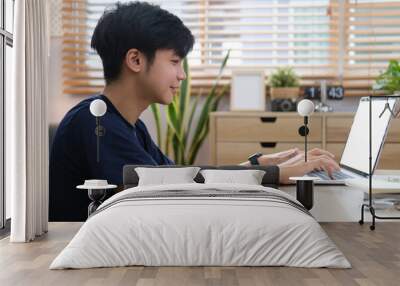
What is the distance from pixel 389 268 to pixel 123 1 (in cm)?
430

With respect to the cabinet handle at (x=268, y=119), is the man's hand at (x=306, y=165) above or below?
below

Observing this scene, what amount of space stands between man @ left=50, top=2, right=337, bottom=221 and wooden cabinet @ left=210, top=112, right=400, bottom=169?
0.59 m

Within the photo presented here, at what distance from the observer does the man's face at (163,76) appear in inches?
232

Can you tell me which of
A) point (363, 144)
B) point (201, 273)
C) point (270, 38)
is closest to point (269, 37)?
point (270, 38)

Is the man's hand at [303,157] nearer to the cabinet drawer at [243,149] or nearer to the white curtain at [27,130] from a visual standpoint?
the cabinet drawer at [243,149]

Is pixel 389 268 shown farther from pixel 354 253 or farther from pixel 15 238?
pixel 15 238

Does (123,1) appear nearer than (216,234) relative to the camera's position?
No

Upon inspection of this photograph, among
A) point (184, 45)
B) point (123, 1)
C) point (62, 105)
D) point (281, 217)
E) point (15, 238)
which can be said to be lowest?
point (15, 238)

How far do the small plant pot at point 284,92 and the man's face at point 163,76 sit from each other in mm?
849

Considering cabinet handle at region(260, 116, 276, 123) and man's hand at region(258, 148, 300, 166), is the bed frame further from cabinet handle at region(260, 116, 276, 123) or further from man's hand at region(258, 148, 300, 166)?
cabinet handle at region(260, 116, 276, 123)

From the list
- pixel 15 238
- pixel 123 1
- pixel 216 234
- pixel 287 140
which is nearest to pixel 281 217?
pixel 216 234

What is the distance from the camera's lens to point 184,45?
6.29 meters

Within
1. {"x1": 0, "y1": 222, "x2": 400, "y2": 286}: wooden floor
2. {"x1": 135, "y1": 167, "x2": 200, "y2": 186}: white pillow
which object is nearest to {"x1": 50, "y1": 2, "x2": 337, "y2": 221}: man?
{"x1": 135, "y1": 167, "x2": 200, "y2": 186}: white pillow

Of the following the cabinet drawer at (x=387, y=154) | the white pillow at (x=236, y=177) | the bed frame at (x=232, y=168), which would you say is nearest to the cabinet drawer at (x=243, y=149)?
the cabinet drawer at (x=387, y=154)
